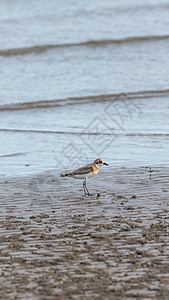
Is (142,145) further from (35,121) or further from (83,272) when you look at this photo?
(83,272)

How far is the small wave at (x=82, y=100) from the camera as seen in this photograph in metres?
13.1

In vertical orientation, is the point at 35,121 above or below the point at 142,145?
above

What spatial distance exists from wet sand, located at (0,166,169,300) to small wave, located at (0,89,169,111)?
205 inches

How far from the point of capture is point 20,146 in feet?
32.3

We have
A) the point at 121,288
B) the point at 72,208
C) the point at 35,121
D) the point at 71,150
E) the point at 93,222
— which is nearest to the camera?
the point at 121,288

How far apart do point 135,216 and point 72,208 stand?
34.6 inches

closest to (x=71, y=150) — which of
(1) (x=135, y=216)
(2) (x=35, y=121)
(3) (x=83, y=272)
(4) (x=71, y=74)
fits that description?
(2) (x=35, y=121)

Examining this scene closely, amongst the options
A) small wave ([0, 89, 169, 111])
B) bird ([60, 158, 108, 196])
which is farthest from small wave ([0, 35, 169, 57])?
bird ([60, 158, 108, 196])

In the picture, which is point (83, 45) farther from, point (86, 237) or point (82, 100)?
point (86, 237)

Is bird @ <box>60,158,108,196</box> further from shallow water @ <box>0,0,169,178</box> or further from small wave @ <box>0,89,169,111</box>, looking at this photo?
small wave @ <box>0,89,169,111</box>

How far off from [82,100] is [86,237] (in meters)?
8.25

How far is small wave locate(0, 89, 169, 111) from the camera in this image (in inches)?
515

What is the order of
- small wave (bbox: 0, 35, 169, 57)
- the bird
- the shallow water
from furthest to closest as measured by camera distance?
1. small wave (bbox: 0, 35, 169, 57)
2. the shallow water
3. the bird

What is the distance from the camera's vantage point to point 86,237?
219 inches
